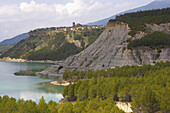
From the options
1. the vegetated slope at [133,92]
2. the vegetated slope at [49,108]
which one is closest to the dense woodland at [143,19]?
the vegetated slope at [133,92]

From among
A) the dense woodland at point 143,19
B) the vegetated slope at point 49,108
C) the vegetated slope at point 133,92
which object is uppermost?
the dense woodland at point 143,19

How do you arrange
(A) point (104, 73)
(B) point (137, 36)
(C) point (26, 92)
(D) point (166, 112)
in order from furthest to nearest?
(B) point (137, 36) < (A) point (104, 73) < (C) point (26, 92) < (D) point (166, 112)

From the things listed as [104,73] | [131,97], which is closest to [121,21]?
[104,73]

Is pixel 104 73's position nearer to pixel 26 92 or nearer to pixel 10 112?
pixel 26 92

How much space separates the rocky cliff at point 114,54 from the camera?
133875mm

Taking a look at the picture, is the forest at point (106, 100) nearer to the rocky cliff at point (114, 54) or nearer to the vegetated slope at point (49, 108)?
the vegetated slope at point (49, 108)

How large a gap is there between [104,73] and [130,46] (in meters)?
37.4

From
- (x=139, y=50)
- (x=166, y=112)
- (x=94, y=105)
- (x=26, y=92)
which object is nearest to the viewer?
(x=94, y=105)

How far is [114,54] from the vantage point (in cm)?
14425

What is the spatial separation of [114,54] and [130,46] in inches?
376

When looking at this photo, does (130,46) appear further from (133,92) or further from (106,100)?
(106,100)

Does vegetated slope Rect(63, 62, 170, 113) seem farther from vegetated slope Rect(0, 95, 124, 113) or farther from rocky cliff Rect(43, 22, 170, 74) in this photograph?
rocky cliff Rect(43, 22, 170, 74)

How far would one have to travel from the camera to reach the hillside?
443 feet

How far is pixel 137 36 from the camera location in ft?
501
